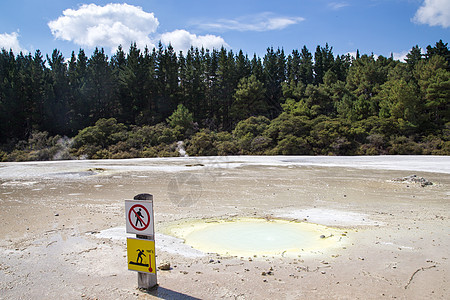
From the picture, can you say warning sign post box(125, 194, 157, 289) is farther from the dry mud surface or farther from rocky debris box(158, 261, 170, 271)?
rocky debris box(158, 261, 170, 271)

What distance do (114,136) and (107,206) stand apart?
2690 centimetres

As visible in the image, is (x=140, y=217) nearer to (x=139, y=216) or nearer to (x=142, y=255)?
(x=139, y=216)

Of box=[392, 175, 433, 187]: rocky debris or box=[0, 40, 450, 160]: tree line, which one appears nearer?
box=[392, 175, 433, 187]: rocky debris

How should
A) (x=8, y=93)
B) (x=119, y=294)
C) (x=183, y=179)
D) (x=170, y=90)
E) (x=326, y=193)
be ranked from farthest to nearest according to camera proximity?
1. (x=170, y=90)
2. (x=8, y=93)
3. (x=183, y=179)
4. (x=326, y=193)
5. (x=119, y=294)

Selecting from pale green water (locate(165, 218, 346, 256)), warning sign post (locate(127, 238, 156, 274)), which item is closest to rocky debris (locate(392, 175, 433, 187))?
pale green water (locate(165, 218, 346, 256))

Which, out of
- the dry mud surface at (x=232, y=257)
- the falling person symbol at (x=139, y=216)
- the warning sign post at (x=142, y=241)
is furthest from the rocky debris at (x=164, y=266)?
the falling person symbol at (x=139, y=216)

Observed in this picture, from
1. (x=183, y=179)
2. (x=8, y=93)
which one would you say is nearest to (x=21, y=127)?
(x=8, y=93)

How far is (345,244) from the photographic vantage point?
18.8 feet

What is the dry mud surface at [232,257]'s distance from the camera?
4.10m

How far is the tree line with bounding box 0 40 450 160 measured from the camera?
99.1 ft

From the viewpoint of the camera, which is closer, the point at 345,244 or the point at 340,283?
the point at 340,283

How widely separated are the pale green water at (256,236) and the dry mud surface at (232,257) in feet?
0.86

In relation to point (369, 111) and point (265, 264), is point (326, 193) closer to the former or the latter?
point (265, 264)

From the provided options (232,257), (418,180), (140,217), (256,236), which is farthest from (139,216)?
(418,180)
